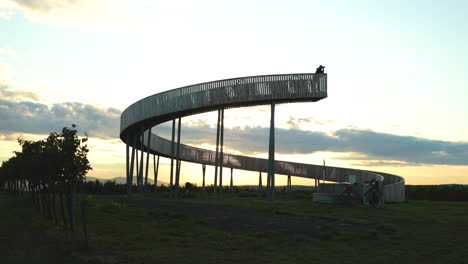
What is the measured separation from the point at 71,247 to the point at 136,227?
477cm

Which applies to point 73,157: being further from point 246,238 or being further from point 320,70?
point 320,70

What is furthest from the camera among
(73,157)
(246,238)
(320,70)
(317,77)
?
(320,70)

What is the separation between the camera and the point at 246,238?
16141 millimetres

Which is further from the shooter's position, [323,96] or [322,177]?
[322,177]

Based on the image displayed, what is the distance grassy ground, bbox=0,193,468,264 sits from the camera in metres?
12.9

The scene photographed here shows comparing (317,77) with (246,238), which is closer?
(246,238)

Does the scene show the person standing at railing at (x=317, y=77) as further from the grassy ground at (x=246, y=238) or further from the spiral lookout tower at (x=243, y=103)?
the grassy ground at (x=246, y=238)

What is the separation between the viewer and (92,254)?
13055 mm

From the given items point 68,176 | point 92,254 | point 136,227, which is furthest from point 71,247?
point 68,176

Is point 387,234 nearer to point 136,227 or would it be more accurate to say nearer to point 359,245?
point 359,245

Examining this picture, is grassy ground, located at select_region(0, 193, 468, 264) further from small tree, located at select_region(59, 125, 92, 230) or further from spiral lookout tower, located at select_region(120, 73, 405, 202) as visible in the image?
spiral lookout tower, located at select_region(120, 73, 405, 202)

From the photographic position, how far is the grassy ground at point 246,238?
12.9 m

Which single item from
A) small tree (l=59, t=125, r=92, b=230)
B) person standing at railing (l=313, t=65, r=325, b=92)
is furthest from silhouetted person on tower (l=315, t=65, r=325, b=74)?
small tree (l=59, t=125, r=92, b=230)

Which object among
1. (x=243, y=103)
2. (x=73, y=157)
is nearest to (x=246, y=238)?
(x=73, y=157)
